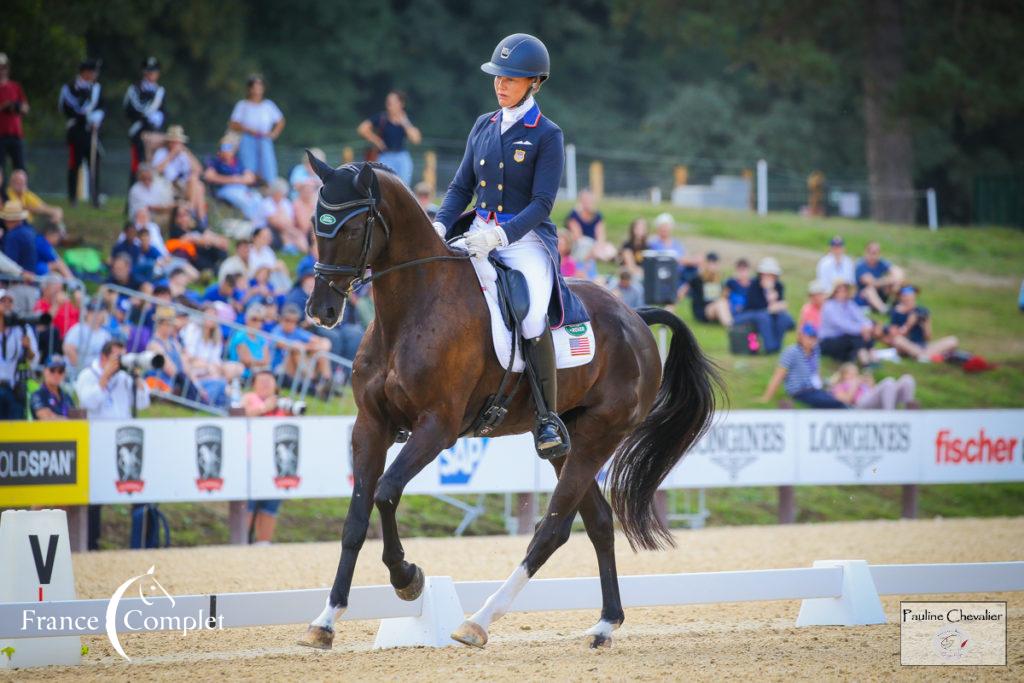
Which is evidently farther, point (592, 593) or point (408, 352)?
point (592, 593)

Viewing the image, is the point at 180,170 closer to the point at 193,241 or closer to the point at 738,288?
the point at 193,241

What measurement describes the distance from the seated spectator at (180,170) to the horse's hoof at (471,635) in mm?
10891

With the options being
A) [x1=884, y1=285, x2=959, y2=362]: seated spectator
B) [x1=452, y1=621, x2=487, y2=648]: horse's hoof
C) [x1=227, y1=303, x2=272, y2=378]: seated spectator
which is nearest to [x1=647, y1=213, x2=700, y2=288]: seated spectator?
[x1=884, y1=285, x2=959, y2=362]: seated spectator

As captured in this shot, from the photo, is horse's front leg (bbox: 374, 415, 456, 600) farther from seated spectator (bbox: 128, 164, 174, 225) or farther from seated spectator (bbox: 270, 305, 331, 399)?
seated spectator (bbox: 128, 164, 174, 225)

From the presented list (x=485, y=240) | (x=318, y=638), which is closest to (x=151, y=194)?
(x=485, y=240)

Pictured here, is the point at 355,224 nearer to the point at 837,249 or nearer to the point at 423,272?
the point at 423,272

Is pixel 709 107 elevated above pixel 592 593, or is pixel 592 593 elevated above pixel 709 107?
pixel 709 107

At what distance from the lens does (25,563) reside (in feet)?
21.2

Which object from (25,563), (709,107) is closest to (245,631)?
(25,563)

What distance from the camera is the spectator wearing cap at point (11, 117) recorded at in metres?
15.4

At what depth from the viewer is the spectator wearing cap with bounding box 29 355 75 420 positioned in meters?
11.4

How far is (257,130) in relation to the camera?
707 inches

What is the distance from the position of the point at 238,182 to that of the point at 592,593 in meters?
11.6

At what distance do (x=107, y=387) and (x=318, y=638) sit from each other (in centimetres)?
674
